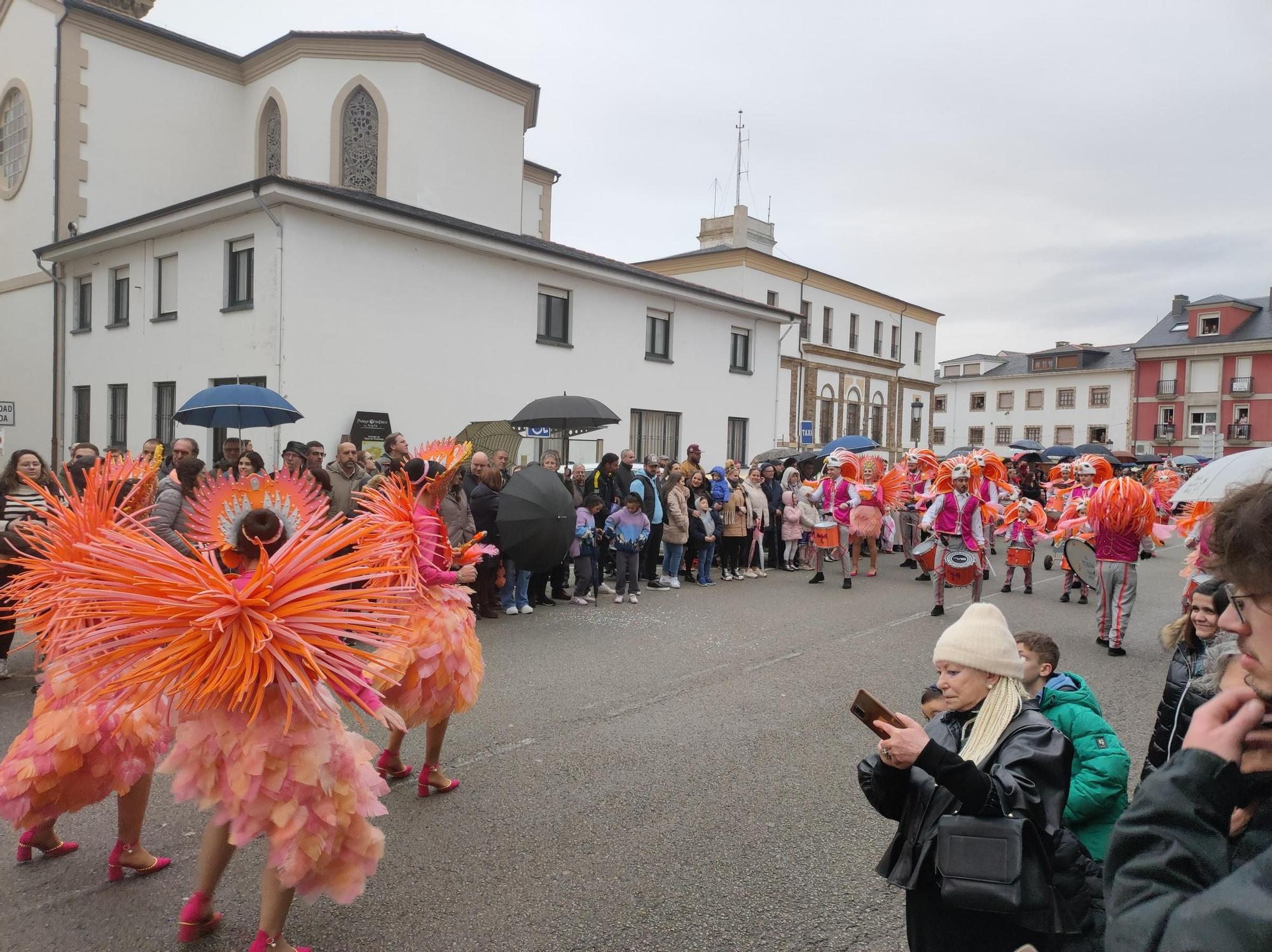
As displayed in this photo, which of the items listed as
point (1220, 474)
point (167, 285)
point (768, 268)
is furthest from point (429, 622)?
point (768, 268)

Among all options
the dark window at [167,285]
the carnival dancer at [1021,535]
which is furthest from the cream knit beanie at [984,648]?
the dark window at [167,285]

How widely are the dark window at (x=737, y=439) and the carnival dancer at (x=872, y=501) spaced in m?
10.5

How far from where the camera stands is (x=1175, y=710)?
2727mm

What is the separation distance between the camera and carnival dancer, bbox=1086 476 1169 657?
8.96 metres

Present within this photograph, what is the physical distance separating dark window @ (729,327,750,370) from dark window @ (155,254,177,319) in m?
14.7

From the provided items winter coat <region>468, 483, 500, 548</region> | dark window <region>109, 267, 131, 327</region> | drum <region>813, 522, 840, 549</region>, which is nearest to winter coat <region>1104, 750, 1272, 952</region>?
winter coat <region>468, 483, 500, 548</region>

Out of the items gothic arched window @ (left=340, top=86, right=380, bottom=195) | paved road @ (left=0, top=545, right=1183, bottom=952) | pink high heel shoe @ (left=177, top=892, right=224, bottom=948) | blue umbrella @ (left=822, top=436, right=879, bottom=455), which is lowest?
paved road @ (left=0, top=545, right=1183, bottom=952)

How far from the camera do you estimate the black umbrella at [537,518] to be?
732 cm

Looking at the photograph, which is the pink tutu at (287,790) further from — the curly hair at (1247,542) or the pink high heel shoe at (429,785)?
the curly hair at (1247,542)

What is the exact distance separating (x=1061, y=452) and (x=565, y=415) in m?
25.9

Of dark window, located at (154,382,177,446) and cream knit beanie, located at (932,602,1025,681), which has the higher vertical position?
dark window, located at (154,382,177,446)

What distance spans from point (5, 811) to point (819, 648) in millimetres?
6859

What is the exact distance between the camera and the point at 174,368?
17453 mm

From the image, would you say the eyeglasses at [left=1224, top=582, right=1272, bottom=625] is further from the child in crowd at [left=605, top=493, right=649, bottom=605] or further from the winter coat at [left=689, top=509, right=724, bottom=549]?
the winter coat at [left=689, top=509, right=724, bottom=549]
